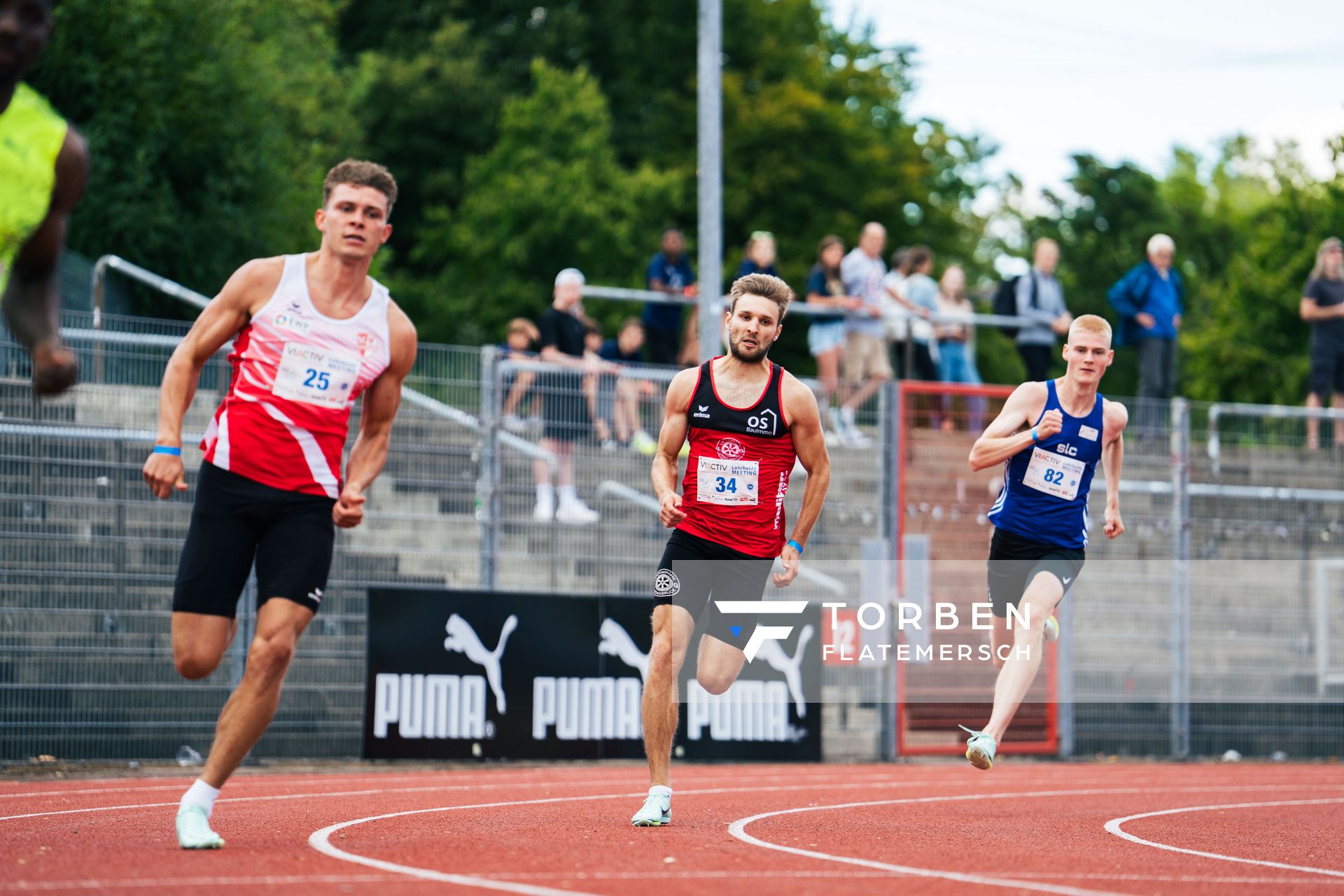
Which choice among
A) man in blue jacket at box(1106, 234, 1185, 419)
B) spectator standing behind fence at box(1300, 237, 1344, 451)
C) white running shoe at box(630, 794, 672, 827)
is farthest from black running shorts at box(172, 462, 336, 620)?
spectator standing behind fence at box(1300, 237, 1344, 451)

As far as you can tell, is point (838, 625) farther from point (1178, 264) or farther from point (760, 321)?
point (1178, 264)

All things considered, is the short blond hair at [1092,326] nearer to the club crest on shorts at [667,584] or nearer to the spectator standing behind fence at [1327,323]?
the club crest on shorts at [667,584]

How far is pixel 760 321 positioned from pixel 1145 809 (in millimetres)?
4184

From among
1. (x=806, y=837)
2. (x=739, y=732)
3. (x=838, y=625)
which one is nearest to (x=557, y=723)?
(x=739, y=732)

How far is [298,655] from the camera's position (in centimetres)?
1393

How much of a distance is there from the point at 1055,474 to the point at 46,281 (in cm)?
595

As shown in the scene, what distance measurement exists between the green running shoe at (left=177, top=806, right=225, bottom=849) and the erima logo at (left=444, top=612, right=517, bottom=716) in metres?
6.88

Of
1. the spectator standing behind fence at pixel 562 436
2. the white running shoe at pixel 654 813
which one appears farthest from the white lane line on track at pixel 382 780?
the white running shoe at pixel 654 813

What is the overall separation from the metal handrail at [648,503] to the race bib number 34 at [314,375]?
744 centimetres

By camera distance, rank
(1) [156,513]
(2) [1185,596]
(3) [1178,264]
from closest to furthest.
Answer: (1) [156,513] < (2) [1185,596] < (3) [1178,264]

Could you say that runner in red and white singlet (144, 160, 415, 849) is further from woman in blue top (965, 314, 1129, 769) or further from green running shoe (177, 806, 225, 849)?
woman in blue top (965, 314, 1129, 769)

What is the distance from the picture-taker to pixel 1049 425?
32.4 ft

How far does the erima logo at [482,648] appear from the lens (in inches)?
559

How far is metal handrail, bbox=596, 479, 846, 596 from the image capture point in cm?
1510
